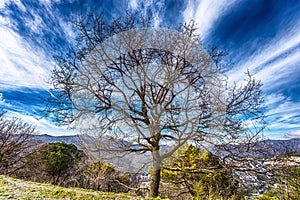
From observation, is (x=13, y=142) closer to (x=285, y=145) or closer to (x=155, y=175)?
(x=155, y=175)

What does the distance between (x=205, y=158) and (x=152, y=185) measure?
5.38 meters

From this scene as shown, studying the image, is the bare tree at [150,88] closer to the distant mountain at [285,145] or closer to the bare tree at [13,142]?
the distant mountain at [285,145]

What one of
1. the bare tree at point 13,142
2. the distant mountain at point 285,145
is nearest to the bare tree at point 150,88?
the distant mountain at point 285,145

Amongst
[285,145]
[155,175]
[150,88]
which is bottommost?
[155,175]

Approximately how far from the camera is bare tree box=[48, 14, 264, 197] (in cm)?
461

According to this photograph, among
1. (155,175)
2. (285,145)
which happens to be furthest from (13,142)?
(285,145)

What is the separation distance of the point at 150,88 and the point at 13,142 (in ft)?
48.5

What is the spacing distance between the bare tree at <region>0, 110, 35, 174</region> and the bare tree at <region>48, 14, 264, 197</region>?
12439 millimetres

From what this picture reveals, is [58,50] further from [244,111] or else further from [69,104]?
[244,111]

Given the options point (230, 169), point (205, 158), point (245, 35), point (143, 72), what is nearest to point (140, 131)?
point (143, 72)

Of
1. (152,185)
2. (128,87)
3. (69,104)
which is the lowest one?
(152,185)

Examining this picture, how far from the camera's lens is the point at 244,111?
491 cm

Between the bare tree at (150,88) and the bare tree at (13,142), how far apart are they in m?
12.4

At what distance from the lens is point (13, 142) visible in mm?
13758
